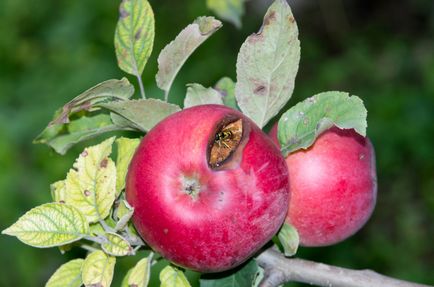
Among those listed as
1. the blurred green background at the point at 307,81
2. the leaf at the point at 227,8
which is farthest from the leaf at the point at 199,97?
the blurred green background at the point at 307,81

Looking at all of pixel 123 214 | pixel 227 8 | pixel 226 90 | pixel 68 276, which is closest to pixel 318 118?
pixel 226 90

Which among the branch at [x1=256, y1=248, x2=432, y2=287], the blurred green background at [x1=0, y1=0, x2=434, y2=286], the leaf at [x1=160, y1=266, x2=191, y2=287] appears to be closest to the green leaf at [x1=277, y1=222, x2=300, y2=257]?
the branch at [x1=256, y1=248, x2=432, y2=287]

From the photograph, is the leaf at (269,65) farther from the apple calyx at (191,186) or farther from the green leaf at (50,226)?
the green leaf at (50,226)

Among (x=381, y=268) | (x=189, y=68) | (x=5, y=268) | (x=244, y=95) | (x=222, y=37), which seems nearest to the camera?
(x=244, y=95)

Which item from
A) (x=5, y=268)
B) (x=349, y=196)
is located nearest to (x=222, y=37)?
(x=5, y=268)

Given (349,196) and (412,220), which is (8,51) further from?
(349,196)

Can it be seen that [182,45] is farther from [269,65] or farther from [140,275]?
[140,275]

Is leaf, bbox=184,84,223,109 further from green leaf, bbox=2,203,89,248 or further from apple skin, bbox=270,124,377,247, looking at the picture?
green leaf, bbox=2,203,89,248
